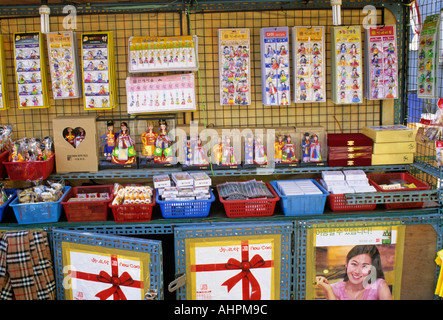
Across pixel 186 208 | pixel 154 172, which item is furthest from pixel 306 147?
pixel 154 172

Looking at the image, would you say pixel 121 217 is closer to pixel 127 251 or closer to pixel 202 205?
pixel 127 251

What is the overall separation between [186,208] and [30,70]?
1.69 meters

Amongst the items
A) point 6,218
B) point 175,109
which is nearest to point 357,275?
point 175,109

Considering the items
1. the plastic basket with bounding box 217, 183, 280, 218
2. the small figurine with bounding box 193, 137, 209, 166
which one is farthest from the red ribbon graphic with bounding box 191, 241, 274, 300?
the small figurine with bounding box 193, 137, 209, 166

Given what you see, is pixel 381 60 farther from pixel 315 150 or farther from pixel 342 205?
pixel 342 205

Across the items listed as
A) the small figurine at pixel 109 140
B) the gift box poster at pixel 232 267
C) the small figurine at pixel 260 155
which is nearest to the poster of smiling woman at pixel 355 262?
the gift box poster at pixel 232 267

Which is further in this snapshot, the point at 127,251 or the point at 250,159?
the point at 250,159

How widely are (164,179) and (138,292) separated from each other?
0.87 metres

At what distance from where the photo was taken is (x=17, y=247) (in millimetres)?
3352

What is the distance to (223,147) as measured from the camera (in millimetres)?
3875

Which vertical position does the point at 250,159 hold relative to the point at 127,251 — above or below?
above

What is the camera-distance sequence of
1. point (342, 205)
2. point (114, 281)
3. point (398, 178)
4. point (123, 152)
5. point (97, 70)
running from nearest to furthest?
point (114, 281), point (342, 205), point (97, 70), point (123, 152), point (398, 178)

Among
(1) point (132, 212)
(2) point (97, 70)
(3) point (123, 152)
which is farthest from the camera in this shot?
(3) point (123, 152)

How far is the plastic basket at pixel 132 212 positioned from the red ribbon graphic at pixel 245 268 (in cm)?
53
